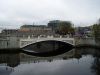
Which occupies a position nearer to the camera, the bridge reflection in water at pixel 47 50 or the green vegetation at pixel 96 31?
the bridge reflection in water at pixel 47 50

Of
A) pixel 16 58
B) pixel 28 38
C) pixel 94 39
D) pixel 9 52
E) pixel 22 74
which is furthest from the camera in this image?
pixel 94 39

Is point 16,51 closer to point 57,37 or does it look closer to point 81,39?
point 57,37

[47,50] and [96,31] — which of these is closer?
[47,50]

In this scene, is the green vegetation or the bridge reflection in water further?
the green vegetation

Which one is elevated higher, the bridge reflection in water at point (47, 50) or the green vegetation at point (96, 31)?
the green vegetation at point (96, 31)

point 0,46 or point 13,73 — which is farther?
point 0,46

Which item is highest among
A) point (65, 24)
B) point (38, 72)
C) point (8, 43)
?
point (65, 24)

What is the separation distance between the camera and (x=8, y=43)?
3048 centimetres

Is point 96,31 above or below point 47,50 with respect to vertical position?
above

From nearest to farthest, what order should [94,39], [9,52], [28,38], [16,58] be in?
[16,58] → [9,52] → [28,38] → [94,39]

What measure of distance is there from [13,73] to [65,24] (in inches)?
1510

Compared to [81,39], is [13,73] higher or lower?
lower

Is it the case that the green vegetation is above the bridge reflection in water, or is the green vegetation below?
above

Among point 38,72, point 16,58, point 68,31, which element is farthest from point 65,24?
point 38,72
